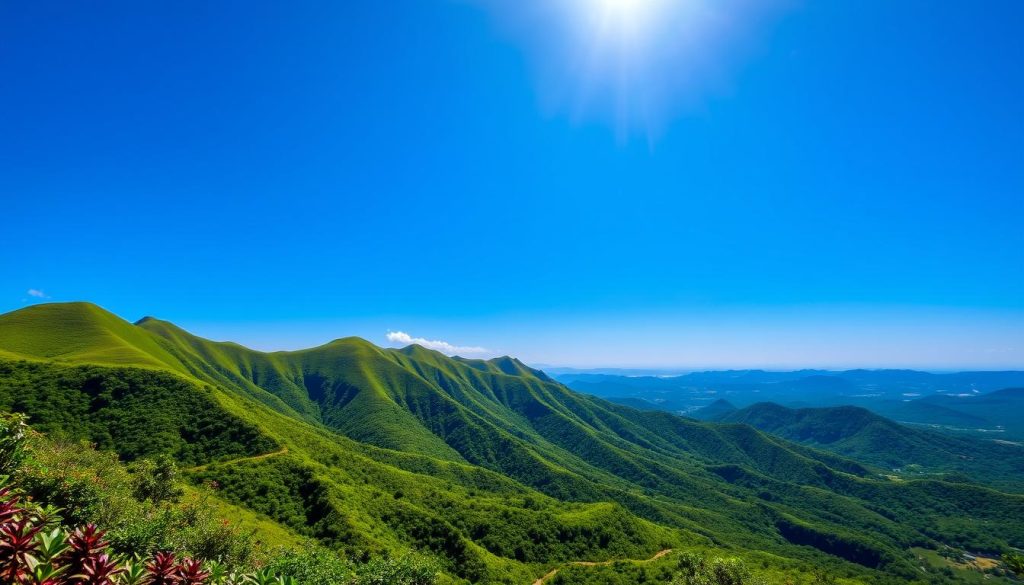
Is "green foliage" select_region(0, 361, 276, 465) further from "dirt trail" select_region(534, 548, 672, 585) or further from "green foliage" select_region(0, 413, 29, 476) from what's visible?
"green foliage" select_region(0, 413, 29, 476)

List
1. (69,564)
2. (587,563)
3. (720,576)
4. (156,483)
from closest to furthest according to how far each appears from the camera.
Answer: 1. (69,564)
2. (156,483)
3. (720,576)
4. (587,563)

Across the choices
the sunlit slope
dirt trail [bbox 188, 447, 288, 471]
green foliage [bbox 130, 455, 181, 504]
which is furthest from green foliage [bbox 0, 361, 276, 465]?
green foliage [bbox 130, 455, 181, 504]

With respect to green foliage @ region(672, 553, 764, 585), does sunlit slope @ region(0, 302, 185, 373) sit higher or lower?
higher

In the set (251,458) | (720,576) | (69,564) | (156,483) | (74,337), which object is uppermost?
(74,337)

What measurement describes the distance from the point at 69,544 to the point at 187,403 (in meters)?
112

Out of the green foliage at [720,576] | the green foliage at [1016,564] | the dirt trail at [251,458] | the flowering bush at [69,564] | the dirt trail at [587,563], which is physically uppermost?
the flowering bush at [69,564]

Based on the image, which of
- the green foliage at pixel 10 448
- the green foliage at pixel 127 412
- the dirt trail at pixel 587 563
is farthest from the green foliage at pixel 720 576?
the green foliage at pixel 127 412

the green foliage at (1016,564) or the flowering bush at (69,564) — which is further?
the green foliage at (1016,564)

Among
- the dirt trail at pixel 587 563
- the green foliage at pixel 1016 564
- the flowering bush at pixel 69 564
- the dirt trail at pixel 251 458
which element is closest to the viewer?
the flowering bush at pixel 69 564

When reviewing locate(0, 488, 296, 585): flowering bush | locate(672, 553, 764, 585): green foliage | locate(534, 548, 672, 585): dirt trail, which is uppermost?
locate(0, 488, 296, 585): flowering bush

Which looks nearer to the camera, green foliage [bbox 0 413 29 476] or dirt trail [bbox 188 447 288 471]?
green foliage [bbox 0 413 29 476]

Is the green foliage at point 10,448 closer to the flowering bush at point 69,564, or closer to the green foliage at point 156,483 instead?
the flowering bush at point 69,564

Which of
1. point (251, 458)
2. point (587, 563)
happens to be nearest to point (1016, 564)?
point (587, 563)

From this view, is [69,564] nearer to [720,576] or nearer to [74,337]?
[720,576]
